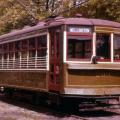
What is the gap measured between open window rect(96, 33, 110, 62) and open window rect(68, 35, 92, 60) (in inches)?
11.4

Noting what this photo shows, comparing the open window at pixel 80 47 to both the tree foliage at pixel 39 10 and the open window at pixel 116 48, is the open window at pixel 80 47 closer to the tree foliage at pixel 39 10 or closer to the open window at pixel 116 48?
the open window at pixel 116 48

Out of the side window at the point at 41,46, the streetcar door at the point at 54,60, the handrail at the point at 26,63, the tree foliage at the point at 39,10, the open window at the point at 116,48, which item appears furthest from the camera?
the tree foliage at the point at 39,10

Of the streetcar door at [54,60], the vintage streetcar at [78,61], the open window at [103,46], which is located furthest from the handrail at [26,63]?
the open window at [103,46]

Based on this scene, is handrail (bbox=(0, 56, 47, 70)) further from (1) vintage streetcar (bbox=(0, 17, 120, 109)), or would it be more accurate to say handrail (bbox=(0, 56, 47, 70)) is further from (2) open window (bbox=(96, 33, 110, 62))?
(2) open window (bbox=(96, 33, 110, 62))

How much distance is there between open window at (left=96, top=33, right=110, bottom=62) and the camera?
15414mm

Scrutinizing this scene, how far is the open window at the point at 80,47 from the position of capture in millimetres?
15209

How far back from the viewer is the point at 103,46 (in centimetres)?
1556

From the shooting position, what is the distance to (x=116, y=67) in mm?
15484

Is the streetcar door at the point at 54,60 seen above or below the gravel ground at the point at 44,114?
above

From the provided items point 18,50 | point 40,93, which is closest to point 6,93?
point 18,50

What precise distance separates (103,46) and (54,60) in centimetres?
161

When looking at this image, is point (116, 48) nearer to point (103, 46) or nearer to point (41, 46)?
point (103, 46)

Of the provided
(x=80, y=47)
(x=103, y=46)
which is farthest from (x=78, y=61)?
(x=103, y=46)

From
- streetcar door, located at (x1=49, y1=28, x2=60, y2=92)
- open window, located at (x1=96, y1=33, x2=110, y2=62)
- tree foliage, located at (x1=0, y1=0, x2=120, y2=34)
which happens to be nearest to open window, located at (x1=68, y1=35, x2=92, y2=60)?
open window, located at (x1=96, y1=33, x2=110, y2=62)
